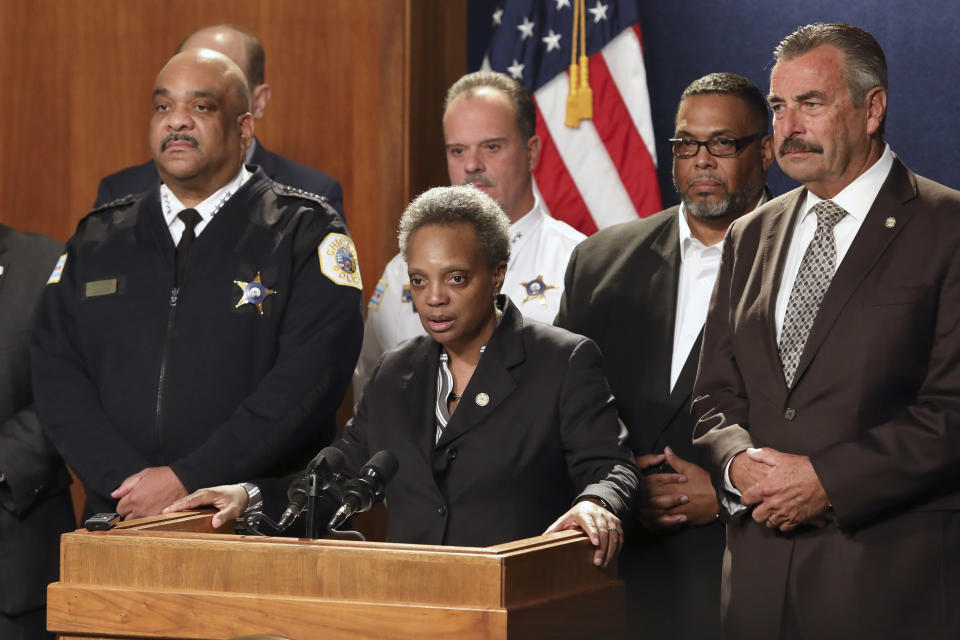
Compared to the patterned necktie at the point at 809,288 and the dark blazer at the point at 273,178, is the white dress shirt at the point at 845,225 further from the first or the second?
the dark blazer at the point at 273,178

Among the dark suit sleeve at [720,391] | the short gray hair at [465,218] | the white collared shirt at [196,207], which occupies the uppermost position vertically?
the white collared shirt at [196,207]

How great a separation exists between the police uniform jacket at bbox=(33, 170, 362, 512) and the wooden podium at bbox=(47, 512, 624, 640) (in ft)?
2.86

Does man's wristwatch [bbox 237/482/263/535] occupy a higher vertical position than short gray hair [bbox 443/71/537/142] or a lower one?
lower

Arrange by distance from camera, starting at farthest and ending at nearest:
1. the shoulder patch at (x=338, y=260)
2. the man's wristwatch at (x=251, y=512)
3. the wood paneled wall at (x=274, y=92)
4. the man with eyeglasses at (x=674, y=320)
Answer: the wood paneled wall at (x=274, y=92) → the shoulder patch at (x=338, y=260) → the man with eyeglasses at (x=674, y=320) → the man's wristwatch at (x=251, y=512)

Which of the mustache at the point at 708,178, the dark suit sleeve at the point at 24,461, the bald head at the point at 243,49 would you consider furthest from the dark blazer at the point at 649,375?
the dark suit sleeve at the point at 24,461

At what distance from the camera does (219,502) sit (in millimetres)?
2672

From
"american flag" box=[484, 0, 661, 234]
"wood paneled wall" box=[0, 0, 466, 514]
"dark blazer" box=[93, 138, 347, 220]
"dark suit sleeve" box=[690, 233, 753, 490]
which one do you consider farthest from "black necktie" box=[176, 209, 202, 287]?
Result: "american flag" box=[484, 0, 661, 234]

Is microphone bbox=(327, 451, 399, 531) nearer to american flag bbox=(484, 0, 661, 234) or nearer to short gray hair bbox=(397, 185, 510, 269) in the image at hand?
short gray hair bbox=(397, 185, 510, 269)

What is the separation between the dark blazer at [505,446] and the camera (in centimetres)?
265

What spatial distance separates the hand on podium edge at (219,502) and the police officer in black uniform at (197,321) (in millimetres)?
321

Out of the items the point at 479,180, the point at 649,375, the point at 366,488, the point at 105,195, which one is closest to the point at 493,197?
the point at 479,180

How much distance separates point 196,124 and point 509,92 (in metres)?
1.02

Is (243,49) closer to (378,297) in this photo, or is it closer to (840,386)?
(378,297)

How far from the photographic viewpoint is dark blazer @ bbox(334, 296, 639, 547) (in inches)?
104
